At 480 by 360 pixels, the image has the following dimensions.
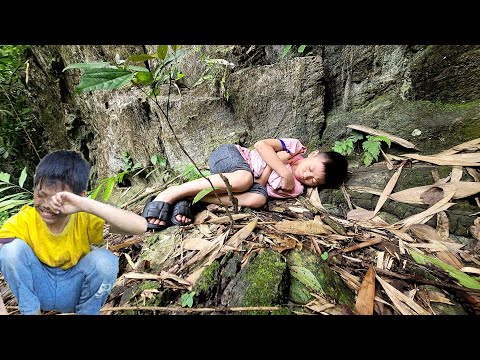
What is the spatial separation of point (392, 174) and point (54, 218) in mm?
1684

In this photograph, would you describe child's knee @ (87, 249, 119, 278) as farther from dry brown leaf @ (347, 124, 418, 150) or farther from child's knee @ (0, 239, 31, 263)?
dry brown leaf @ (347, 124, 418, 150)

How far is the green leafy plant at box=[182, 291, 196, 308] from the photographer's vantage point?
79 centimetres

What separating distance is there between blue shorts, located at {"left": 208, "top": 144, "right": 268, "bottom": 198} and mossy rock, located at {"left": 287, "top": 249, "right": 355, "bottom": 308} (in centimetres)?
60

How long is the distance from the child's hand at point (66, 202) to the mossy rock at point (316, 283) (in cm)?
71

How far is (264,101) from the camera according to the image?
6.43ft

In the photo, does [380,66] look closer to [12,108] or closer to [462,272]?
[462,272]

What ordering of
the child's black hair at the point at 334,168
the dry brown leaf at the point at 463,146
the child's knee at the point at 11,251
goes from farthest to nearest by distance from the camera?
the child's black hair at the point at 334,168
the dry brown leaf at the point at 463,146
the child's knee at the point at 11,251

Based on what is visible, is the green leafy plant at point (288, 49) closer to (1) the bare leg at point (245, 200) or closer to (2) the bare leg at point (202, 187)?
(2) the bare leg at point (202, 187)

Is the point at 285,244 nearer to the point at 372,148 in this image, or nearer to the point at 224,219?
the point at 224,219

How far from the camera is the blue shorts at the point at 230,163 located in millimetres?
1538

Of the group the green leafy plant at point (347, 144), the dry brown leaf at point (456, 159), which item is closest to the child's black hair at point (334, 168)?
the green leafy plant at point (347, 144)

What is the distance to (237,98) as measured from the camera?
6.61 ft
